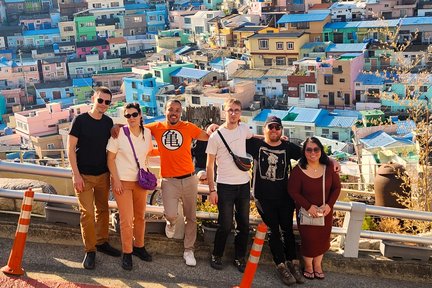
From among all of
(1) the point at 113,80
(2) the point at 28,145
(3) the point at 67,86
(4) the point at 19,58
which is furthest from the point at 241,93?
(4) the point at 19,58

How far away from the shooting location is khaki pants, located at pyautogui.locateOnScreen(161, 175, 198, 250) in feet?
12.0

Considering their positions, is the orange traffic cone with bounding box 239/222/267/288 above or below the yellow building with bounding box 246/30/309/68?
above

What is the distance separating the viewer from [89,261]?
3.67 meters

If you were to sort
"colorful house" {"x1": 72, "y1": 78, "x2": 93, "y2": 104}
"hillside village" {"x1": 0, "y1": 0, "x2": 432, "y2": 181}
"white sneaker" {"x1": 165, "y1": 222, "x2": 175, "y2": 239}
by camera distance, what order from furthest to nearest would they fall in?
"colorful house" {"x1": 72, "y1": 78, "x2": 93, "y2": 104} → "hillside village" {"x1": 0, "y1": 0, "x2": 432, "y2": 181} → "white sneaker" {"x1": 165, "y1": 222, "x2": 175, "y2": 239}

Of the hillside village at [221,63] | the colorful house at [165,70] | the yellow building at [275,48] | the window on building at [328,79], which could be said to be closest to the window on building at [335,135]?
the hillside village at [221,63]

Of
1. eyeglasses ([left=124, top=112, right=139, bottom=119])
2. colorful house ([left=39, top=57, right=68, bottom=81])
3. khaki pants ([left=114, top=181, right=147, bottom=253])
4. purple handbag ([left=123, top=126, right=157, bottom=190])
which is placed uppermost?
eyeglasses ([left=124, top=112, right=139, bottom=119])

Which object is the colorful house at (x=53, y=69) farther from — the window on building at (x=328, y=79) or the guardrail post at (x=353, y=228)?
the guardrail post at (x=353, y=228)

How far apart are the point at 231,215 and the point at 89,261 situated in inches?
35.2

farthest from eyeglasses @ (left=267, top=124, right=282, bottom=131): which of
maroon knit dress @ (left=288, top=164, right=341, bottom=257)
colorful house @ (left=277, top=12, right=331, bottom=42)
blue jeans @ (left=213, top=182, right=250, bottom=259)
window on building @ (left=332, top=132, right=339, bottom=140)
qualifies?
colorful house @ (left=277, top=12, right=331, bottom=42)

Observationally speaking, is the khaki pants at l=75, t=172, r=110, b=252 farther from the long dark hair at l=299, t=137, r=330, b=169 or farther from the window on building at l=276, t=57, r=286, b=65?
the window on building at l=276, t=57, r=286, b=65

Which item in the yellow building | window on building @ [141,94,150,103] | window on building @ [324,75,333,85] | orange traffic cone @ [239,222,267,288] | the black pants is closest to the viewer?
orange traffic cone @ [239,222,267,288]

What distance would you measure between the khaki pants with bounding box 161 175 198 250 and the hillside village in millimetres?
12143

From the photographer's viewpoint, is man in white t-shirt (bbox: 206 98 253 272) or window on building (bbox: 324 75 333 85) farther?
window on building (bbox: 324 75 333 85)

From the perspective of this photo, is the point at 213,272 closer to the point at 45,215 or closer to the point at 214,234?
the point at 214,234
